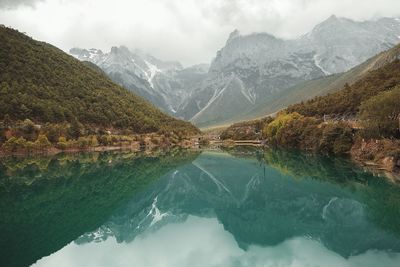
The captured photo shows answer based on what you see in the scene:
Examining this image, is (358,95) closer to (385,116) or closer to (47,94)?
(385,116)

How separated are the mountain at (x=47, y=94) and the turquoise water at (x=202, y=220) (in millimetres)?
84076

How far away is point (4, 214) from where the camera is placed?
121 feet

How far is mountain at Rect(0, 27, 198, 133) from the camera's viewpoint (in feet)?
476

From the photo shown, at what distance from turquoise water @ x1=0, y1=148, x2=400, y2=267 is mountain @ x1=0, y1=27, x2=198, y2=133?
84.1 meters

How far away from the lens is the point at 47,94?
163 meters

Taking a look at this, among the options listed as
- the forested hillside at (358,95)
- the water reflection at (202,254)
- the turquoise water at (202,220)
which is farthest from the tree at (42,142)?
the water reflection at (202,254)

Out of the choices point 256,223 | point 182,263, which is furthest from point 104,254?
point 256,223

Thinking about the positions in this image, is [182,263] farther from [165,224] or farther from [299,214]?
[299,214]

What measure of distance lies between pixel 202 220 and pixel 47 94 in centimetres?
14136

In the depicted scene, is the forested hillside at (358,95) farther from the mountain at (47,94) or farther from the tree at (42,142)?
the tree at (42,142)

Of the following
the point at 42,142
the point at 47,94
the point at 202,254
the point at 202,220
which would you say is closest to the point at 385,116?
the point at 202,220

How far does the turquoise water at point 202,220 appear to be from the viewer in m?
25.4

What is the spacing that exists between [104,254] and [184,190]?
33696 millimetres

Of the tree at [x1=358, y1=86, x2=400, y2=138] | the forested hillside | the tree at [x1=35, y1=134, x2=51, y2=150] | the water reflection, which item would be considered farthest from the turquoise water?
the tree at [x1=35, y1=134, x2=51, y2=150]
